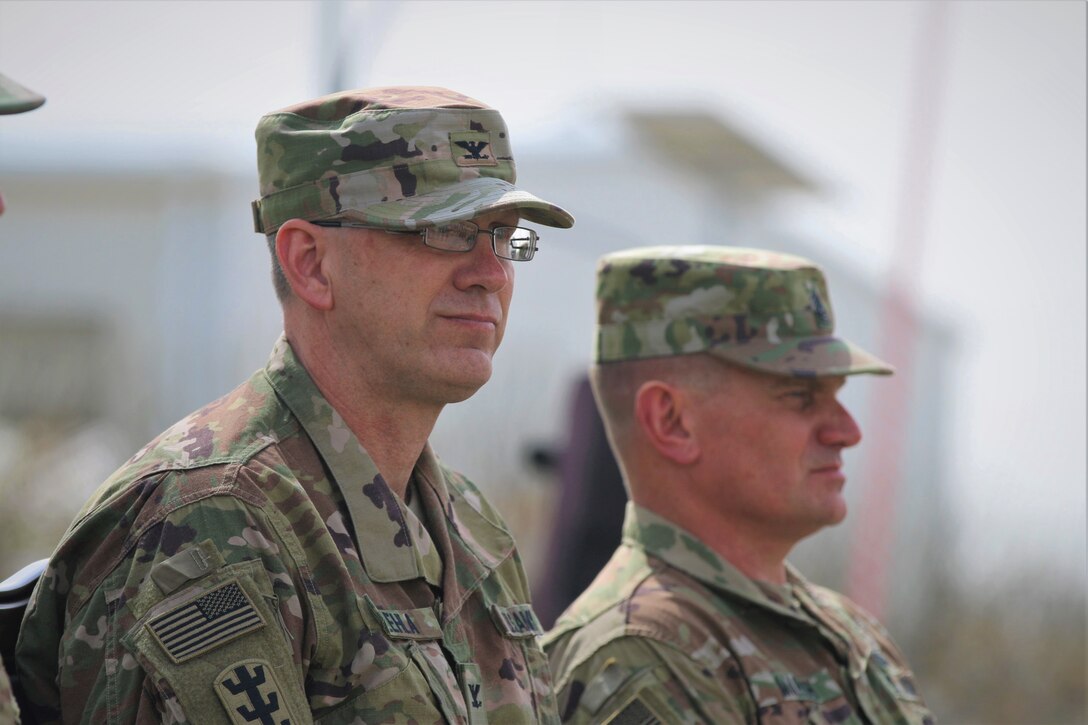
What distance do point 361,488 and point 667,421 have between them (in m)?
1.42

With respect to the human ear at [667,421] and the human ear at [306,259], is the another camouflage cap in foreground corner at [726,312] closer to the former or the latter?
the human ear at [667,421]

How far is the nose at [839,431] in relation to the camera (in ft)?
12.8

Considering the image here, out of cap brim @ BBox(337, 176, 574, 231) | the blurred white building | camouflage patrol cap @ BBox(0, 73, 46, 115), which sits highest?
camouflage patrol cap @ BBox(0, 73, 46, 115)

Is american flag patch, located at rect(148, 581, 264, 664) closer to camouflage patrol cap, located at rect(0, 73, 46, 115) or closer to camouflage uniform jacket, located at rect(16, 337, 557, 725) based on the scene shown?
camouflage uniform jacket, located at rect(16, 337, 557, 725)

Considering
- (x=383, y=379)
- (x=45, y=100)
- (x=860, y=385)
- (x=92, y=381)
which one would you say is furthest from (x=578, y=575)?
(x=860, y=385)

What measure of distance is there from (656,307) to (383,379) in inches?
55.5

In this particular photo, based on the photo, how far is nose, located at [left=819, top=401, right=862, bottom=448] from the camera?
3.90m

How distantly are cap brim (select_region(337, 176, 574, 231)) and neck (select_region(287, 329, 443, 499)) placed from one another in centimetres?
26

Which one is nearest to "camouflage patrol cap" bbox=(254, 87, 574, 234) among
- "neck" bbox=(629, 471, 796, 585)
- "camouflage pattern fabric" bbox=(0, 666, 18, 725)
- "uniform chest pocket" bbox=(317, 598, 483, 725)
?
"uniform chest pocket" bbox=(317, 598, 483, 725)

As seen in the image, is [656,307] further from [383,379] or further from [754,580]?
[383,379]

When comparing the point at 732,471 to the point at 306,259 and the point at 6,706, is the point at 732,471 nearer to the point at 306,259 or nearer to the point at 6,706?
the point at 306,259

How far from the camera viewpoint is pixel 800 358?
3.88m

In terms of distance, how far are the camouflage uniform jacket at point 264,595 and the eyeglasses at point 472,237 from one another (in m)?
0.33

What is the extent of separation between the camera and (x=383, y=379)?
2730 mm
